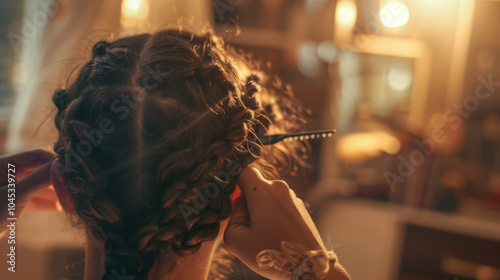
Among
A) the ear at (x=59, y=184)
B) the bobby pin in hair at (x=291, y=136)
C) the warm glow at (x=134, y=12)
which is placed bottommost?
the ear at (x=59, y=184)

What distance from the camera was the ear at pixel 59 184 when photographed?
39cm

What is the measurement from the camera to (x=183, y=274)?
39 cm

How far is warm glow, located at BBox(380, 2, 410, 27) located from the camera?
122 cm

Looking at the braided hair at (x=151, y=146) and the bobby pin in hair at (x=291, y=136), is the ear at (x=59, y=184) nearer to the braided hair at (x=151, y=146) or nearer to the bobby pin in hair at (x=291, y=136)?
the braided hair at (x=151, y=146)

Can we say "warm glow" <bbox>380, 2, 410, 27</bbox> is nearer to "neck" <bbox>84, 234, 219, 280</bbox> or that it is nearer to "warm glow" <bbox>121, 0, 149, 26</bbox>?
"warm glow" <bbox>121, 0, 149, 26</bbox>

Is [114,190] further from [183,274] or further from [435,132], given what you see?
[435,132]

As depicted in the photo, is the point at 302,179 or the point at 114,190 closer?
the point at 114,190

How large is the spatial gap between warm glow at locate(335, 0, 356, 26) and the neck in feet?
4.50

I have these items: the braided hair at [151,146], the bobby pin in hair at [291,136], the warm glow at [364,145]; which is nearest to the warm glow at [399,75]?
the warm glow at [364,145]

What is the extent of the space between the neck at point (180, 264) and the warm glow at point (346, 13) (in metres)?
1.37

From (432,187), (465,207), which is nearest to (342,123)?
(432,187)

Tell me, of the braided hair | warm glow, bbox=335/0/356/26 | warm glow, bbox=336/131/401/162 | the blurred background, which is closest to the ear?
the braided hair

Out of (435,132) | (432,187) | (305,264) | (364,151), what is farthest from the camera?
(435,132)

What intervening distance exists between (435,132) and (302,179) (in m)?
1.38
